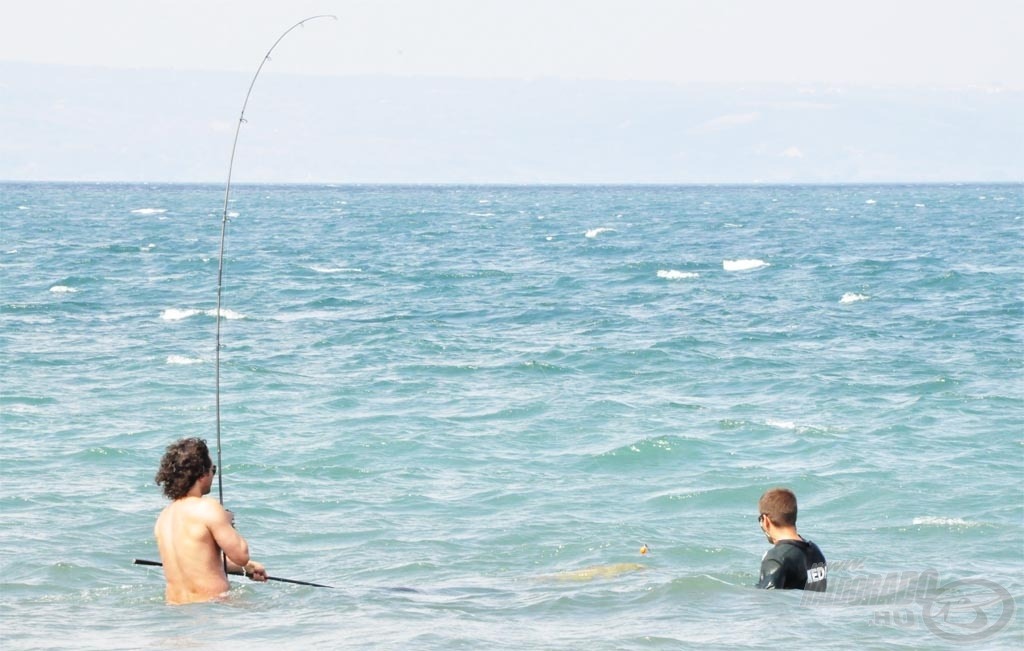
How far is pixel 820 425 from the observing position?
15.7 m

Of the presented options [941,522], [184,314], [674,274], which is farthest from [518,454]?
[674,274]

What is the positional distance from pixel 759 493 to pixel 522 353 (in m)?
8.83

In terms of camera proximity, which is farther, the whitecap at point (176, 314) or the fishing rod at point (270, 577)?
the whitecap at point (176, 314)

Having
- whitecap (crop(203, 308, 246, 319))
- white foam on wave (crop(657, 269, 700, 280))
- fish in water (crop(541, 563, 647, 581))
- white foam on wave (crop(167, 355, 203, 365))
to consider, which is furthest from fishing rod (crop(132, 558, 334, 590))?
white foam on wave (crop(657, 269, 700, 280))

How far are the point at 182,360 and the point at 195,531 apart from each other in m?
13.5

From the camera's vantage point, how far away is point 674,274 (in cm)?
3625

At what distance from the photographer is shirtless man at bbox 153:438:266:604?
286 inches

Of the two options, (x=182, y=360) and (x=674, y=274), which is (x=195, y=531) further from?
(x=674, y=274)

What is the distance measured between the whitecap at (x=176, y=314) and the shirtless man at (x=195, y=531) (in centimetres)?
1848

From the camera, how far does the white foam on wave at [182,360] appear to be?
2038 centimetres

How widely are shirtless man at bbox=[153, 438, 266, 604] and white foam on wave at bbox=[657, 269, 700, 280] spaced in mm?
28382

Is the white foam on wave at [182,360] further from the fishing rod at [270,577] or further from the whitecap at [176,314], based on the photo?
the fishing rod at [270,577]

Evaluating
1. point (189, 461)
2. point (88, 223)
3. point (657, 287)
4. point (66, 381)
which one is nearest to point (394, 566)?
point (189, 461)

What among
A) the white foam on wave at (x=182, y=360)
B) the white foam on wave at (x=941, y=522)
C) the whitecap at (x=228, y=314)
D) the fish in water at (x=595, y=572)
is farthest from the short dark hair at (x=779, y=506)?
the whitecap at (x=228, y=314)
